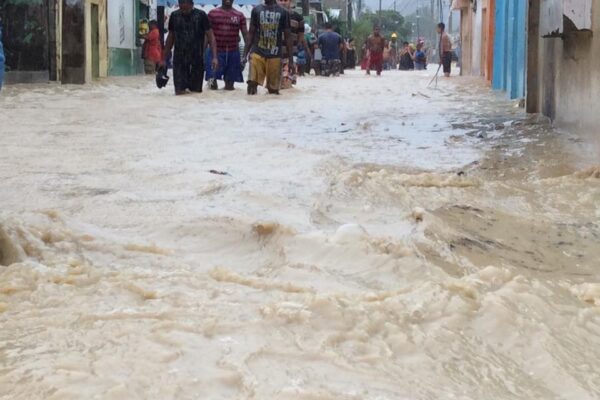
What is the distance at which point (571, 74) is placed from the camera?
20.9ft

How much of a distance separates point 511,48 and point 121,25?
11.6 m

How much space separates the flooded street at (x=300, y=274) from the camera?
186 centimetres

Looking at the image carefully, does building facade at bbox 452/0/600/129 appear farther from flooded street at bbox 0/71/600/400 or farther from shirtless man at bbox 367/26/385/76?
shirtless man at bbox 367/26/385/76

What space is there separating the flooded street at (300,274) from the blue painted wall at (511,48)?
5167mm

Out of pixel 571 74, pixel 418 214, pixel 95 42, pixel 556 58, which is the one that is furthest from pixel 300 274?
pixel 95 42

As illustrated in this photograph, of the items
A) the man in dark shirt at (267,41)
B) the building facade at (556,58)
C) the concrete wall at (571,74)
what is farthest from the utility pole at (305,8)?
the concrete wall at (571,74)

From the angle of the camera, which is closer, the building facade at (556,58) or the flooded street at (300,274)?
the flooded street at (300,274)

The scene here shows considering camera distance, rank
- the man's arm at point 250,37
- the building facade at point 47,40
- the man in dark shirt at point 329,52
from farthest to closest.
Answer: the man in dark shirt at point 329,52 < the building facade at point 47,40 < the man's arm at point 250,37

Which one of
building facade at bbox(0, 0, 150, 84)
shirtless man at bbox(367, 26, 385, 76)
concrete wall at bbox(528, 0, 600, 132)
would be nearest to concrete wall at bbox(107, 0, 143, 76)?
building facade at bbox(0, 0, 150, 84)

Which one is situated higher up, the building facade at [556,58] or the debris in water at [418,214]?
the building facade at [556,58]

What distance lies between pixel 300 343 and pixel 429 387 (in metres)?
0.35

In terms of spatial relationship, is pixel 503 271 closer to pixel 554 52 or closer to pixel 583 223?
pixel 583 223

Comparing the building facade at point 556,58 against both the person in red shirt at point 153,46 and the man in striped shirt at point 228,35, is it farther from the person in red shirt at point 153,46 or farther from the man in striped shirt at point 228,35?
the person in red shirt at point 153,46

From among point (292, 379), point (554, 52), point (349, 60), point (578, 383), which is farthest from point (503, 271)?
point (349, 60)
